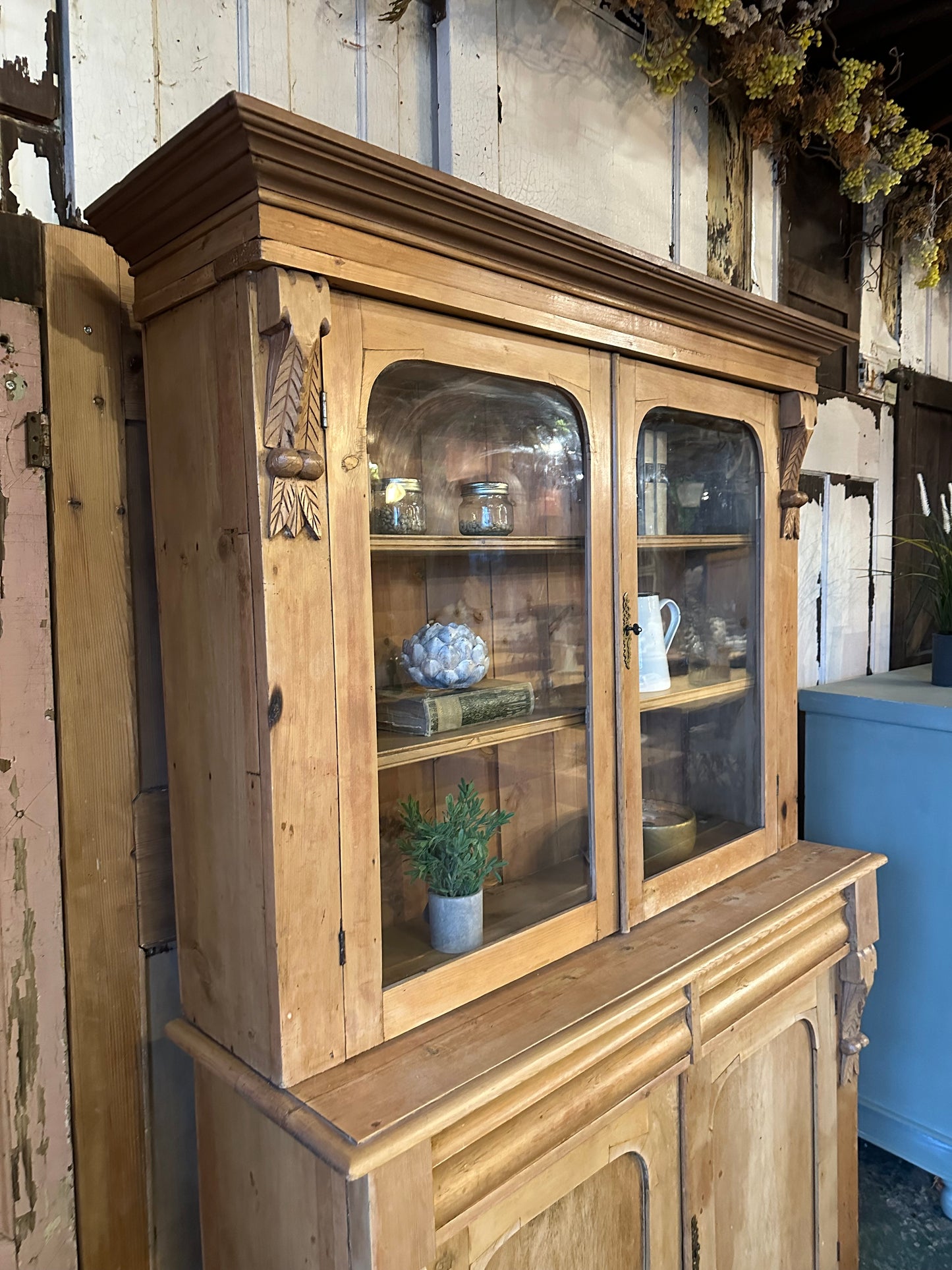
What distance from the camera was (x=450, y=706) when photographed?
115cm

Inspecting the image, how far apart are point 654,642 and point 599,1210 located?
0.80m

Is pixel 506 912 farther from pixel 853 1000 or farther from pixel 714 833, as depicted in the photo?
pixel 853 1000

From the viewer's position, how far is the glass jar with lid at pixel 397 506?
1.04 meters

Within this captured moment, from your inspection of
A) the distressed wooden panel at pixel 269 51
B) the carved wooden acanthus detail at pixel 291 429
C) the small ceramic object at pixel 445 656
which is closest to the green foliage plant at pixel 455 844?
the small ceramic object at pixel 445 656

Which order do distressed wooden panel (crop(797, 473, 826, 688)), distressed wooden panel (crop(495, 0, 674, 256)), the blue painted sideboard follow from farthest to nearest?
distressed wooden panel (crop(797, 473, 826, 688)) < the blue painted sideboard < distressed wooden panel (crop(495, 0, 674, 256))

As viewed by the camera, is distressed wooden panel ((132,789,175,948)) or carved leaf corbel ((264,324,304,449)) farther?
distressed wooden panel ((132,789,175,948))

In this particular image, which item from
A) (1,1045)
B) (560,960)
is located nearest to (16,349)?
(1,1045)

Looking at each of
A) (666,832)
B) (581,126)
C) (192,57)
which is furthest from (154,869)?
(581,126)

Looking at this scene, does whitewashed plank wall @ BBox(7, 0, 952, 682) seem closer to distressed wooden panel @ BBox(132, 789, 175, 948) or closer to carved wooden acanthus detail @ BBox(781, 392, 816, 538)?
carved wooden acanthus detail @ BBox(781, 392, 816, 538)

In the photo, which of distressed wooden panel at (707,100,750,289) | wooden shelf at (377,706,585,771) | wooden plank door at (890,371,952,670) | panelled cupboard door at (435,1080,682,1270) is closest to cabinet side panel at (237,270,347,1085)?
wooden shelf at (377,706,585,771)

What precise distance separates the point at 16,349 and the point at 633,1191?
1.34m

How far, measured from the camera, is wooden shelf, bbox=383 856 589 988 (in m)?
1.04

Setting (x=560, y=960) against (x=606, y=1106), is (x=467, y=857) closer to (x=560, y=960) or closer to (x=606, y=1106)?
(x=560, y=960)

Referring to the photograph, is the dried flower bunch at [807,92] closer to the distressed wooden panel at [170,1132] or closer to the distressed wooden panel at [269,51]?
the distressed wooden panel at [269,51]
